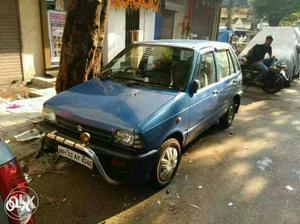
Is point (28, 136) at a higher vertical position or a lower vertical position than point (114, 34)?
lower

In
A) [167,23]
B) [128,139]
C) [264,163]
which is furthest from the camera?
[167,23]

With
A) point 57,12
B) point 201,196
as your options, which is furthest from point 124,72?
point 57,12

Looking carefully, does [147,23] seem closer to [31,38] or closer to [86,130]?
[31,38]

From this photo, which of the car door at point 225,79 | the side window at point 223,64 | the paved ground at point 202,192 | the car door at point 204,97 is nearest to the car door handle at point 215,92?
the car door at point 204,97

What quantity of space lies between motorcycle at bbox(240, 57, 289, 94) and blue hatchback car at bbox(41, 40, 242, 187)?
5079 millimetres

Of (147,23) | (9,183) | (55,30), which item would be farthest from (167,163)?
(147,23)

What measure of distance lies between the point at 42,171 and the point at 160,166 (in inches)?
62.7

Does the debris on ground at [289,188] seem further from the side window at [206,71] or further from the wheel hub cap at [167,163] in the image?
the side window at [206,71]

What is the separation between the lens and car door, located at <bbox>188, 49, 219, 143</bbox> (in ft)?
12.8

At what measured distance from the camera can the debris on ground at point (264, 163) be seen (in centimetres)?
430

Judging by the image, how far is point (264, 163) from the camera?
175 inches

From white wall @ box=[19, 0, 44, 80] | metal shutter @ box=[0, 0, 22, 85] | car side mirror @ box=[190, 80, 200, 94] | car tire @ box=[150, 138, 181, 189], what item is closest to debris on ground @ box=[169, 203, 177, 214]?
car tire @ box=[150, 138, 181, 189]

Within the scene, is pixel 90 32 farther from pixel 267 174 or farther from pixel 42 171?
pixel 267 174

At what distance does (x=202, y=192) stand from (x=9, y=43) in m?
6.20
